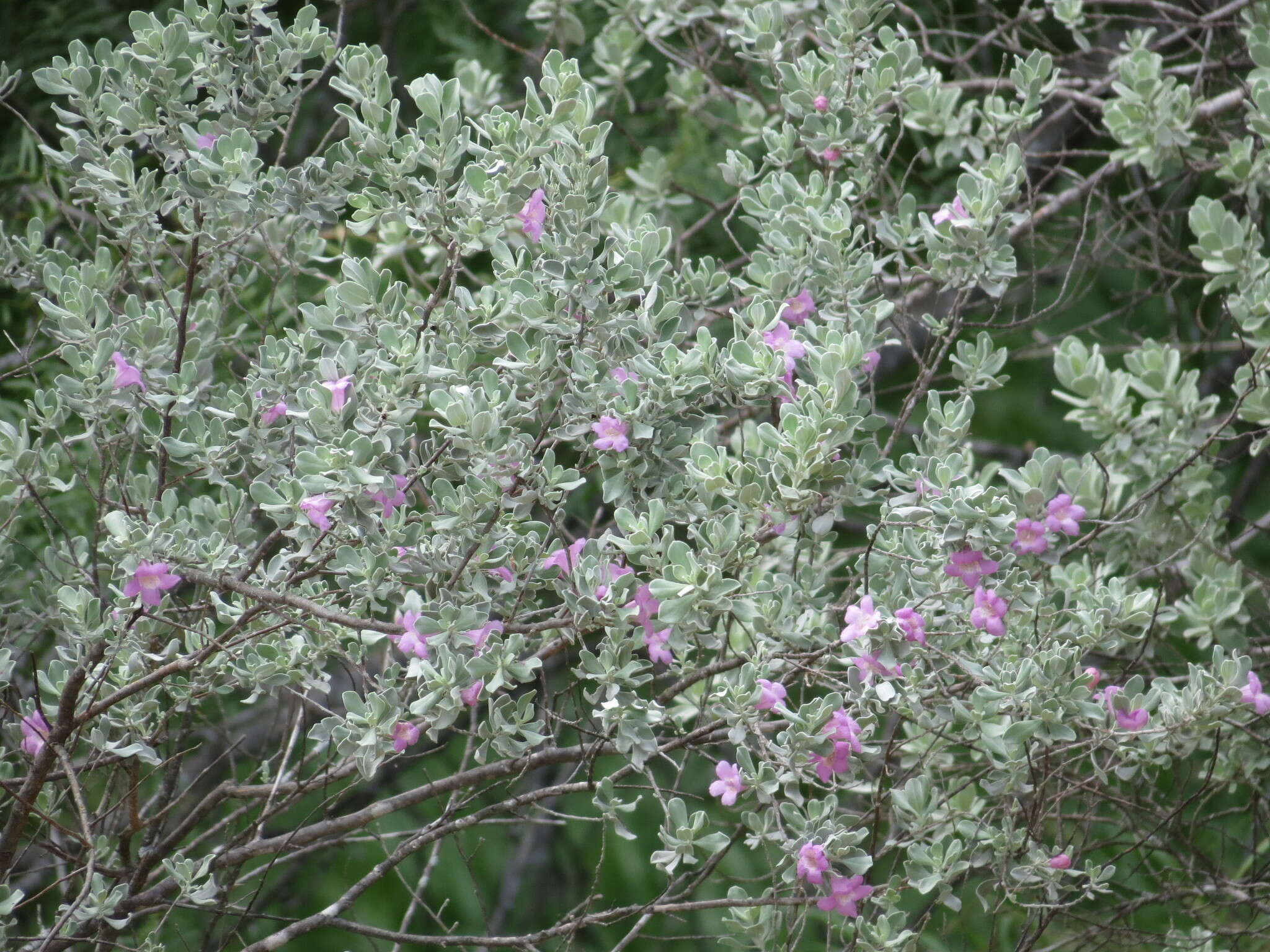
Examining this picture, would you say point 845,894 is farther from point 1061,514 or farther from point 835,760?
point 1061,514

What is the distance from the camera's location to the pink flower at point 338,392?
116 centimetres

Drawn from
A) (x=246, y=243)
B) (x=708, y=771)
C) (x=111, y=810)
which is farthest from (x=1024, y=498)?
(x=708, y=771)

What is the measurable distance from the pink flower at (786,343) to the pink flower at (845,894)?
1.73 ft

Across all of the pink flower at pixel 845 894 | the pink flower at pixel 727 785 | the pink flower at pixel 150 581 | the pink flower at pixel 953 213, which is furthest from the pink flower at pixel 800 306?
the pink flower at pixel 150 581

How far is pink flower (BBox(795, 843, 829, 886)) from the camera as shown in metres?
1.21

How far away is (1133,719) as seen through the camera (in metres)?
1.35

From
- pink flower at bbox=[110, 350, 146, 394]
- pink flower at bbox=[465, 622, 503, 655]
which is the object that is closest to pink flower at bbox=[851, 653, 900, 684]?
pink flower at bbox=[465, 622, 503, 655]

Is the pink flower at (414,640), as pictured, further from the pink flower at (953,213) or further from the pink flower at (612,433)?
the pink flower at (953,213)

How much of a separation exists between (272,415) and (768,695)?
60cm

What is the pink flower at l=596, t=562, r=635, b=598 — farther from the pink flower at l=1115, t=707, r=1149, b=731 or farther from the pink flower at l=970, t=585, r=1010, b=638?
the pink flower at l=1115, t=707, r=1149, b=731

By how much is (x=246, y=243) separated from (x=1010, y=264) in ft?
3.10

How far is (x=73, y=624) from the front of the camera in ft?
4.40

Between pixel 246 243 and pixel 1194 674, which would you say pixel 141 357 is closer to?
pixel 246 243

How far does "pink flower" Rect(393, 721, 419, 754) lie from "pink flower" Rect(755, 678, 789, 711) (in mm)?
348
